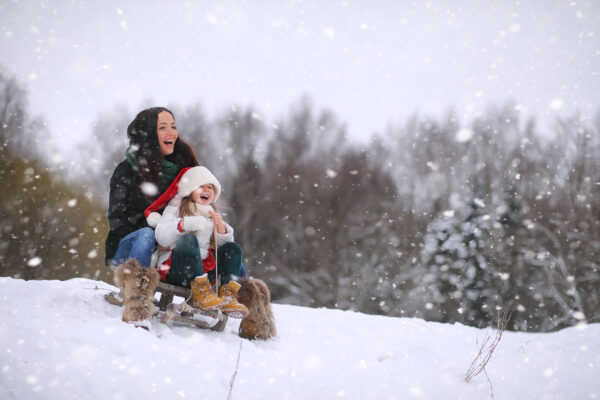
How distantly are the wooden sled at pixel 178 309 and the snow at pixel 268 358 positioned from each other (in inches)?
2.6

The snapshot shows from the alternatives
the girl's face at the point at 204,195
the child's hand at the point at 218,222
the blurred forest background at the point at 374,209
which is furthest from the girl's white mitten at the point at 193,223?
the blurred forest background at the point at 374,209

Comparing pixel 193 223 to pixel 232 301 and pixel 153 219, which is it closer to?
pixel 153 219

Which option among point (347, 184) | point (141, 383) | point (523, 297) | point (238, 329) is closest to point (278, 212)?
point (347, 184)

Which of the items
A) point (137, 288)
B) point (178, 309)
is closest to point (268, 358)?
point (178, 309)

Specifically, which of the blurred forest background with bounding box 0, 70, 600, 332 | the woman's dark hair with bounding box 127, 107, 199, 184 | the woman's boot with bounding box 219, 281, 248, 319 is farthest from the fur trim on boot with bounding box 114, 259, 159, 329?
the blurred forest background with bounding box 0, 70, 600, 332

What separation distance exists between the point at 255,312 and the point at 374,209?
16247 millimetres

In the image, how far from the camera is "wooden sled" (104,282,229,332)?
122 inches

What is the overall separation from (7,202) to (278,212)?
10734 mm

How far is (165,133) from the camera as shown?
12.3 feet

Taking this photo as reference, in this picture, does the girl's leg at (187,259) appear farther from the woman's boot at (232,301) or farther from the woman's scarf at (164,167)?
the woman's scarf at (164,167)

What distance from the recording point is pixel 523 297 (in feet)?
52.6

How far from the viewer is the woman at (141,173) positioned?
11.5 feet

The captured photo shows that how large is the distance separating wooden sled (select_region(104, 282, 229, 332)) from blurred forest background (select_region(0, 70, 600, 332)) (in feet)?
37.4

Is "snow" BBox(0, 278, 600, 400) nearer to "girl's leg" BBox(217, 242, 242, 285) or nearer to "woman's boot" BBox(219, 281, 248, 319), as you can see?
"woman's boot" BBox(219, 281, 248, 319)
